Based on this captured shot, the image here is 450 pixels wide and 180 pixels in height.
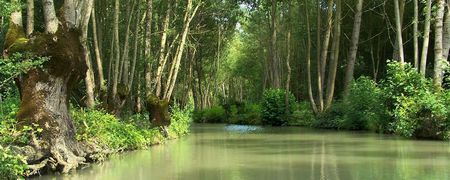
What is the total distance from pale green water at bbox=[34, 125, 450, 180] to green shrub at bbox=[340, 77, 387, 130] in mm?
6180

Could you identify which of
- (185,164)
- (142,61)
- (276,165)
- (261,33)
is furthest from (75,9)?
(261,33)

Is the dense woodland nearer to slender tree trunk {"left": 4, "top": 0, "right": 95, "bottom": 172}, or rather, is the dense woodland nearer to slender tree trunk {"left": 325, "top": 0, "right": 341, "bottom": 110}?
slender tree trunk {"left": 4, "top": 0, "right": 95, "bottom": 172}

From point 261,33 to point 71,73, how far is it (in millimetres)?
43753

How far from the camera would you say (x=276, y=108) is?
3503 cm

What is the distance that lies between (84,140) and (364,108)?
657 inches

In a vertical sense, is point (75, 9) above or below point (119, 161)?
above

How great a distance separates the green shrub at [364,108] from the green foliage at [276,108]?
7.31 m

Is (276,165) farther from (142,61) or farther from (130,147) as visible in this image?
(142,61)

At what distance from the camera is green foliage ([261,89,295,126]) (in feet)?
114

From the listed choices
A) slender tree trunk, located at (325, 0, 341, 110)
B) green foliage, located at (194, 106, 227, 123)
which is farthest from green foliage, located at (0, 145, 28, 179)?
green foliage, located at (194, 106, 227, 123)

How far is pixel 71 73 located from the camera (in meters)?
11.2

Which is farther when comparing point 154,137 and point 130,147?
point 154,137

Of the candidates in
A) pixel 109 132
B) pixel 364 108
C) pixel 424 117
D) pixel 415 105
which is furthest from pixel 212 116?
pixel 109 132

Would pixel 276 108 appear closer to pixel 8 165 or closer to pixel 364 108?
pixel 364 108
